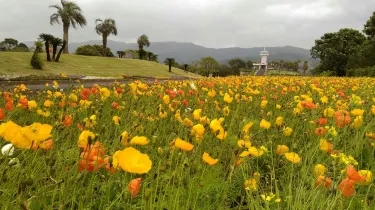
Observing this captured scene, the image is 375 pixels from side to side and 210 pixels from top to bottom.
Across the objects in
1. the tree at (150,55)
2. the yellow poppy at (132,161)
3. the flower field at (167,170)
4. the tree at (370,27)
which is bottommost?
the flower field at (167,170)

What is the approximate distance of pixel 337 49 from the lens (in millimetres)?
44719

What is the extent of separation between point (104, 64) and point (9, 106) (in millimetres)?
36310

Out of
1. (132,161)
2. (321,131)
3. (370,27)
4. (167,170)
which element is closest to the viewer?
(132,161)

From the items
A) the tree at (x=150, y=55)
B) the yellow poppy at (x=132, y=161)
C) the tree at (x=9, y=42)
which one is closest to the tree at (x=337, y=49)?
the tree at (x=150, y=55)

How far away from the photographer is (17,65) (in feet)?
82.2

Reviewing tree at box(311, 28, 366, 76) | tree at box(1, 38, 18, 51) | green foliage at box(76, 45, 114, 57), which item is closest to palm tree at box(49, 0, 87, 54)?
green foliage at box(76, 45, 114, 57)

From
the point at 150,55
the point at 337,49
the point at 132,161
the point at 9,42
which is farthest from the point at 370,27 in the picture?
the point at 9,42

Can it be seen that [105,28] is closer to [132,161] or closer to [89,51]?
[89,51]

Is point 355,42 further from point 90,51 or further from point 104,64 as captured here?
point 90,51

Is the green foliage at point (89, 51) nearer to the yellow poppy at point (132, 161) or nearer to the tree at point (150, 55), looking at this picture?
the tree at point (150, 55)

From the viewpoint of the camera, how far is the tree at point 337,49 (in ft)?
139

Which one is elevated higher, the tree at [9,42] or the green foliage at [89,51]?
the tree at [9,42]

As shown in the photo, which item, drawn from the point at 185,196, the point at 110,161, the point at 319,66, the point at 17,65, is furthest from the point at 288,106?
the point at 319,66

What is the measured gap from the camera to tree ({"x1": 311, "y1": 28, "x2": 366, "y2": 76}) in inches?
1672
